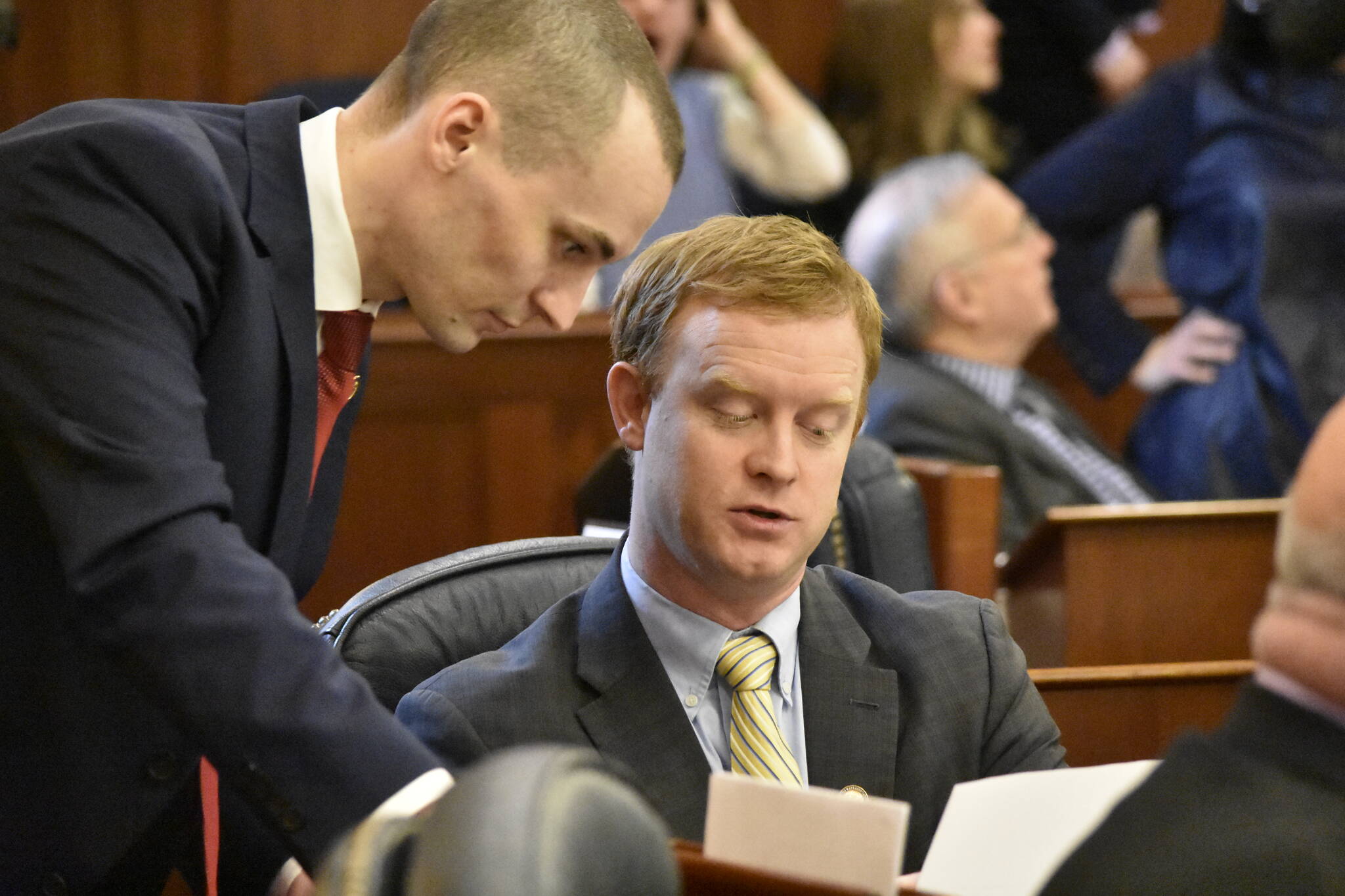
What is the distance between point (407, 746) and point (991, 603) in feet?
2.66

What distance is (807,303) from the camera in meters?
1.69

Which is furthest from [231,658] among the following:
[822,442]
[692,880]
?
[822,442]

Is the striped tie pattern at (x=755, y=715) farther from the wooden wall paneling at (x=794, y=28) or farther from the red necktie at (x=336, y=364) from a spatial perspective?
the wooden wall paneling at (x=794, y=28)

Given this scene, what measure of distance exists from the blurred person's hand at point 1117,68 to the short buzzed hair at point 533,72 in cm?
365

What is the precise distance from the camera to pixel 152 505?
4.27 ft

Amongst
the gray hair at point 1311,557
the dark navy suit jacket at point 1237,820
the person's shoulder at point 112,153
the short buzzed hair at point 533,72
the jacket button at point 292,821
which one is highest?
the short buzzed hair at point 533,72

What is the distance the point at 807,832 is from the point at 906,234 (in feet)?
9.52

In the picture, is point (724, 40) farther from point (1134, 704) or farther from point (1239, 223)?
point (1134, 704)

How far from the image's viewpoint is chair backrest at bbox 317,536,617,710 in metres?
1.79

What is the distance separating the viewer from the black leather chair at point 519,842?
28.6 inches

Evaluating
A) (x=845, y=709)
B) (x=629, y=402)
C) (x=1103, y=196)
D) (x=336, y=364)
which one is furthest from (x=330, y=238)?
(x=1103, y=196)

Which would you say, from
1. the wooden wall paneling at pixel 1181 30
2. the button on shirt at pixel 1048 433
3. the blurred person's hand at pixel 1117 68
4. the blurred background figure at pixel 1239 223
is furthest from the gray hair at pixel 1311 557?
Result: the wooden wall paneling at pixel 1181 30

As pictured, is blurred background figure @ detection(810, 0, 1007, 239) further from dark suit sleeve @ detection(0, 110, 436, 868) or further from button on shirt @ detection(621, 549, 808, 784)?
dark suit sleeve @ detection(0, 110, 436, 868)

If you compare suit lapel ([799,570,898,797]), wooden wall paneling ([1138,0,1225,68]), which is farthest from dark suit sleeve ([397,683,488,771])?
wooden wall paneling ([1138,0,1225,68])
